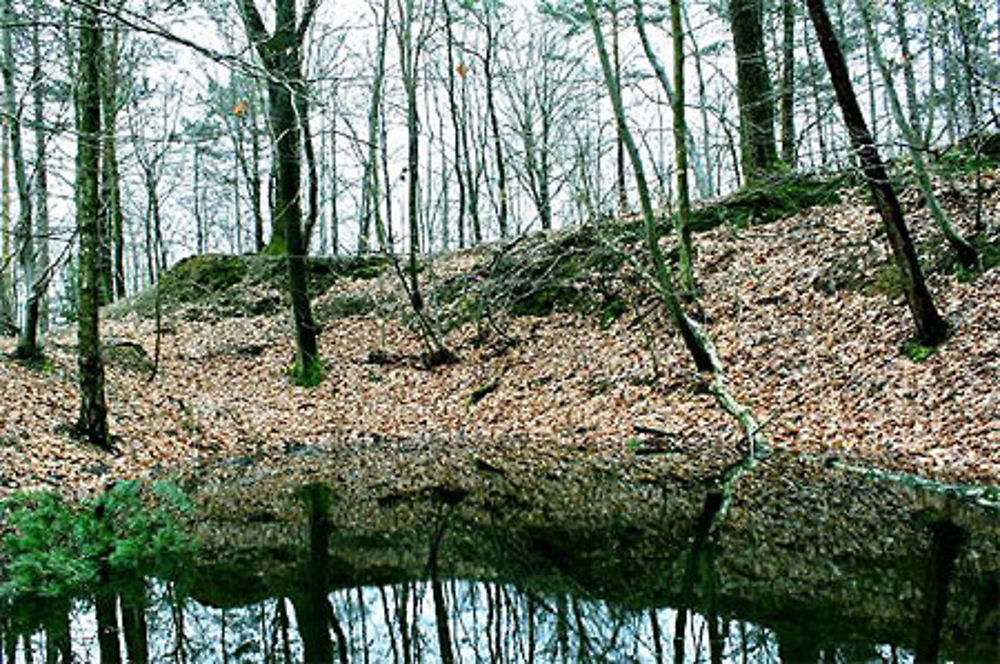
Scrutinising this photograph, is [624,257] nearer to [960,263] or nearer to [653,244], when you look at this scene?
[653,244]

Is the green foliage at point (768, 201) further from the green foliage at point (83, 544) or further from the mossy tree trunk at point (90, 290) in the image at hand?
the green foliage at point (83, 544)

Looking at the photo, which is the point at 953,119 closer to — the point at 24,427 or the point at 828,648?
the point at 828,648

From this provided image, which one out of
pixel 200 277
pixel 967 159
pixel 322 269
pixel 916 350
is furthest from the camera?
pixel 200 277

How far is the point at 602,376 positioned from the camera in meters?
12.1

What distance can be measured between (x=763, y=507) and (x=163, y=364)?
13.3 meters

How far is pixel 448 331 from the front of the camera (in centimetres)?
1625

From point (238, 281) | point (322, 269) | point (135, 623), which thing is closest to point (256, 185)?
point (238, 281)

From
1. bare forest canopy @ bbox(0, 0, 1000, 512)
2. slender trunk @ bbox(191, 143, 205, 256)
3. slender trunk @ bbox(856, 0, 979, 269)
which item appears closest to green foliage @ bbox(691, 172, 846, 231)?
bare forest canopy @ bbox(0, 0, 1000, 512)

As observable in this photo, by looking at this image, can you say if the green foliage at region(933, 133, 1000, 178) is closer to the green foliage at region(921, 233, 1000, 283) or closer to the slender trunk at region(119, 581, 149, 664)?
the green foliage at region(921, 233, 1000, 283)

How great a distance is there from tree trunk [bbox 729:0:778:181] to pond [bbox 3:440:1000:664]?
834 cm

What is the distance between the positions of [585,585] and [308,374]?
36.3ft

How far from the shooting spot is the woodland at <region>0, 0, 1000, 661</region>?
624 cm

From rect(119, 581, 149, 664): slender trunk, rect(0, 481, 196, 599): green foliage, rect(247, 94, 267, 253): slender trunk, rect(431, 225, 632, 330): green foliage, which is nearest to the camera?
rect(119, 581, 149, 664): slender trunk

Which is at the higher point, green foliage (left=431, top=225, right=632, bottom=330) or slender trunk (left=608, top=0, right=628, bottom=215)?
slender trunk (left=608, top=0, right=628, bottom=215)
